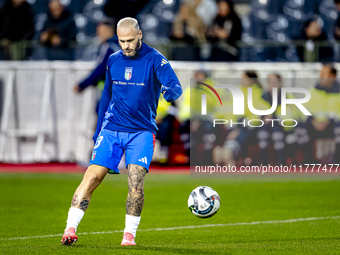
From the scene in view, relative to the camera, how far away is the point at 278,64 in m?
14.2

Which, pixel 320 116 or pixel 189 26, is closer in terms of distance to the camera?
pixel 320 116

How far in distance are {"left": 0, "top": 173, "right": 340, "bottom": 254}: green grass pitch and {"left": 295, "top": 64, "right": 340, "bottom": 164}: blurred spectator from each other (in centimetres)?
109

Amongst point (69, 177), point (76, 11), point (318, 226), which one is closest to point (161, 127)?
point (69, 177)

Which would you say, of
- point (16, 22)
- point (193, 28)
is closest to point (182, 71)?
→ point (193, 28)

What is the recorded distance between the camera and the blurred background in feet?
44.4

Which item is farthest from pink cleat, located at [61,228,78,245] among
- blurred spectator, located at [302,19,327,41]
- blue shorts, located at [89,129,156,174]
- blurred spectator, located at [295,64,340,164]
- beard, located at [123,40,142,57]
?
blurred spectator, located at [302,19,327,41]

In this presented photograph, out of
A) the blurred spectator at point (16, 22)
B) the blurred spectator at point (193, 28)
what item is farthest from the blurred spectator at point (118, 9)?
the blurred spectator at point (16, 22)

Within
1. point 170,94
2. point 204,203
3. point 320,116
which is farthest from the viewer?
point 320,116

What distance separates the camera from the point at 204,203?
6.09 m

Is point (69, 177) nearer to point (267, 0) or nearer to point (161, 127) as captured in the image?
point (161, 127)

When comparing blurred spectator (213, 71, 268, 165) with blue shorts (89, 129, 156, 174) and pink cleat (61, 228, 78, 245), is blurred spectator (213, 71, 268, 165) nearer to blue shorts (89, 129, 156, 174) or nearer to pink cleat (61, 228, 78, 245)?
blue shorts (89, 129, 156, 174)

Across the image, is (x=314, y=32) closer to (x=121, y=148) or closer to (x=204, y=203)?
(x=204, y=203)

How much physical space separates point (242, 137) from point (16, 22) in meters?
6.60

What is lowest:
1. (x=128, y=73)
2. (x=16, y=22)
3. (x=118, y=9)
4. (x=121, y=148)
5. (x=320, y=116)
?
(x=320, y=116)
